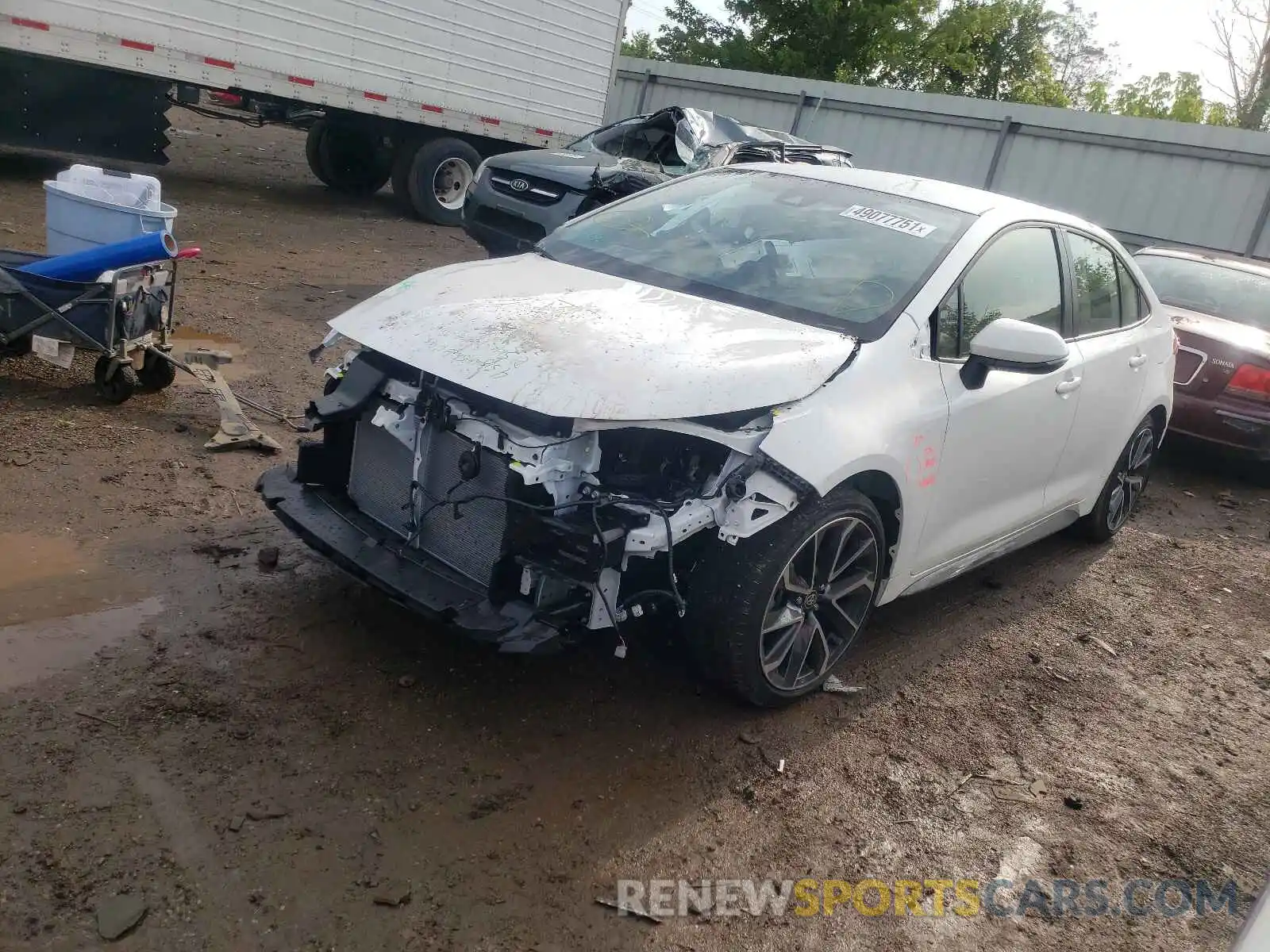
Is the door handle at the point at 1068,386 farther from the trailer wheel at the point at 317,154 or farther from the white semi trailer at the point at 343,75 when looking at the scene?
the trailer wheel at the point at 317,154

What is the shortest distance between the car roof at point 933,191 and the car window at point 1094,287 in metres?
0.17

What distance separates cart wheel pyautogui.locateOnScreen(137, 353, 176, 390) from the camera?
5469 mm

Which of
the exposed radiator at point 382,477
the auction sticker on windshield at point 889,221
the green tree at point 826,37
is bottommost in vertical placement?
the exposed radiator at point 382,477

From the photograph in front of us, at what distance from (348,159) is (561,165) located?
6.19m

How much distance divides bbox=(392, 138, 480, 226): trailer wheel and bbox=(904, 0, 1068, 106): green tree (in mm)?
19276

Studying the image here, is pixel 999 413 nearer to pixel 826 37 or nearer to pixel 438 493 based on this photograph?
pixel 438 493

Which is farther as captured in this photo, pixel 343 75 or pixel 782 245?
pixel 343 75

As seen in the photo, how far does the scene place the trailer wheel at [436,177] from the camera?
42.9ft

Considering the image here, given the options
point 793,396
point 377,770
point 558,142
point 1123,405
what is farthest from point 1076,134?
point 377,770

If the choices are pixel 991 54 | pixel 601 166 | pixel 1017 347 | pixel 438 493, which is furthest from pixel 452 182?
pixel 991 54

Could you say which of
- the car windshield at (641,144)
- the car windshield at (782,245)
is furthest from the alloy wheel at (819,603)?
the car windshield at (641,144)

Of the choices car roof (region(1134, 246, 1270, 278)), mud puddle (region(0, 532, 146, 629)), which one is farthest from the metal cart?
car roof (region(1134, 246, 1270, 278))

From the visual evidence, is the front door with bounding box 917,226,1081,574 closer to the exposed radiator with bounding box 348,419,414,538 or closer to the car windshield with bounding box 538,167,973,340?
the car windshield with bounding box 538,167,973,340

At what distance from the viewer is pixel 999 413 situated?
4070 millimetres
